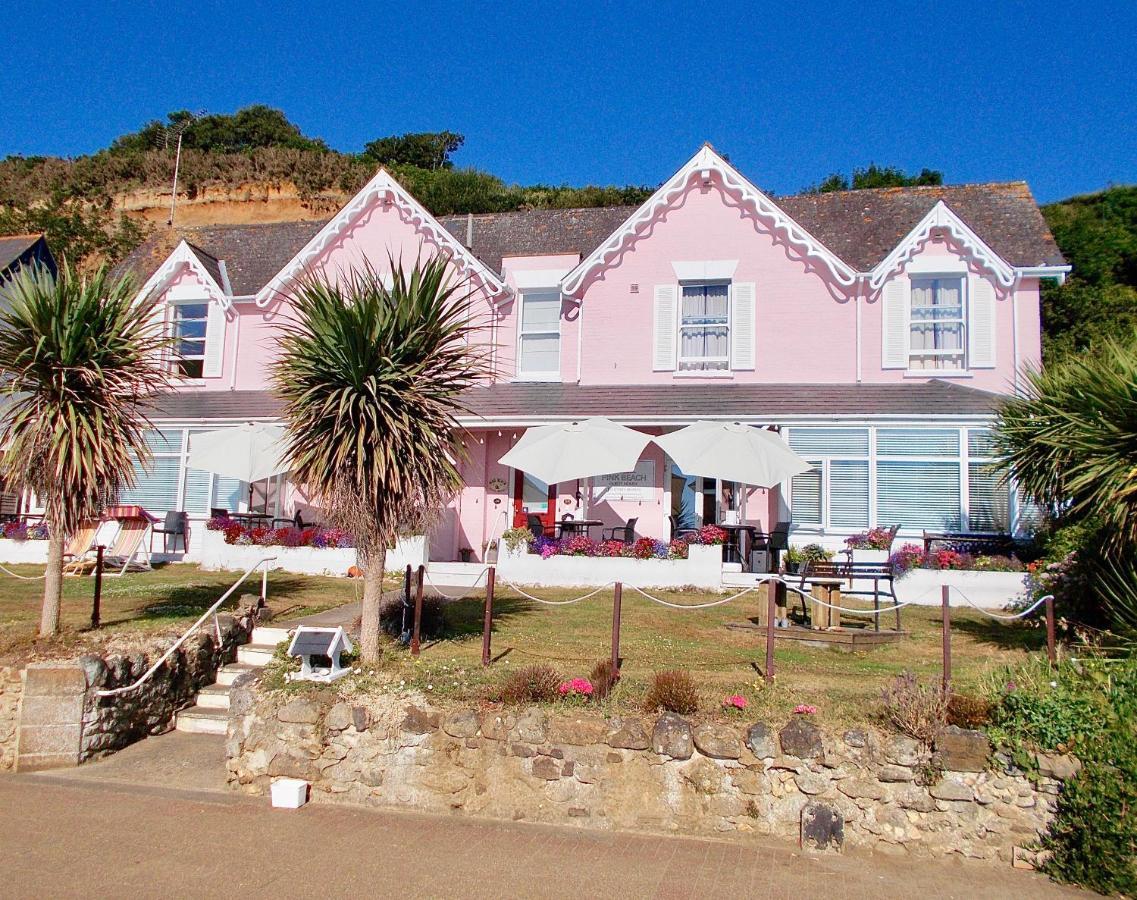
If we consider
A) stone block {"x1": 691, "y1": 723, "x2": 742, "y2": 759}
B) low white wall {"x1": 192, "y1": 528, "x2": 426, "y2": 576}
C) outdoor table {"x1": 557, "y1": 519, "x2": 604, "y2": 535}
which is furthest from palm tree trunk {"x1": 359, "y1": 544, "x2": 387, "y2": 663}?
outdoor table {"x1": 557, "y1": 519, "x2": 604, "y2": 535}

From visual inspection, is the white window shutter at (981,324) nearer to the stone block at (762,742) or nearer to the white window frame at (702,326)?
the white window frame at (702,326)

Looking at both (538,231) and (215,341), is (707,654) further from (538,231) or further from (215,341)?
(215,341)

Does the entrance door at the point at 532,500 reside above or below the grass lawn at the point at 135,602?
above

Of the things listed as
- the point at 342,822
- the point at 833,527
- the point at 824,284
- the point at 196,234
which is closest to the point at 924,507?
the point at 833,527

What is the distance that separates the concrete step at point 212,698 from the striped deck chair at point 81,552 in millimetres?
8089

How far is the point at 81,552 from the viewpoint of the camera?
742 inches

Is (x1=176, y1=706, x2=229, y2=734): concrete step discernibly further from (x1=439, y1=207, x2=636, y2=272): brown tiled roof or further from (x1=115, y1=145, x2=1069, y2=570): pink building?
(x1=439, y1=207, x2=636, y2=272): brown tiled roof

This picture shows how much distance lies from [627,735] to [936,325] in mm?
15611

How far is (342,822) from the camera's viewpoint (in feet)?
26.2

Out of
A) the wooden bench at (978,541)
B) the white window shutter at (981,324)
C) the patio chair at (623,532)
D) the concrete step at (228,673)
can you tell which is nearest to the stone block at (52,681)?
the concrete step at (228,673)

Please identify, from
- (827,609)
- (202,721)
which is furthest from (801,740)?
(202,721)

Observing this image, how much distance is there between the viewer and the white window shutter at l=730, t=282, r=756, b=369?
20.5 m

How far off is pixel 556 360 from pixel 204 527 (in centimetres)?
912

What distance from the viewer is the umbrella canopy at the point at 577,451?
1658cm
